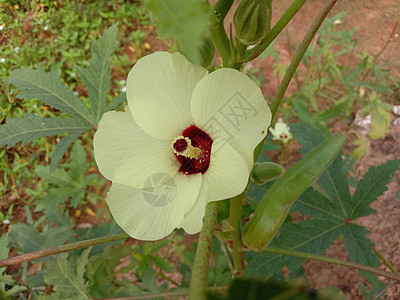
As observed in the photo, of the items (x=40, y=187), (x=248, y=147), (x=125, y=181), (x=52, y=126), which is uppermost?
(x=248, y=147)

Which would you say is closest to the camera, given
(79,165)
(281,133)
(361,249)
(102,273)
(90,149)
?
(361,249)

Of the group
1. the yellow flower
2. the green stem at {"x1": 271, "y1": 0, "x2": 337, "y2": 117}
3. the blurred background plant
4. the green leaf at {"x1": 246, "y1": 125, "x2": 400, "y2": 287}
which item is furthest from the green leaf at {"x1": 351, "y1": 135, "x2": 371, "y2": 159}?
the green stem at {"x1": 271, "y1": 0, "x2": 337, "y2": 117}

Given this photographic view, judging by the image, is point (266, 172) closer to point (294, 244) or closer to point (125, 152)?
point (125, 152)

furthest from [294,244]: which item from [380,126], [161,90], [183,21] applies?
[380,126]

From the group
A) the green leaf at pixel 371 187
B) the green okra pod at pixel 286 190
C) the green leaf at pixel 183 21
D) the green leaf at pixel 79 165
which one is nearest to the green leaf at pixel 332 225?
the green leaf at pixel 371 187

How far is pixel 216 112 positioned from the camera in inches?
25.6

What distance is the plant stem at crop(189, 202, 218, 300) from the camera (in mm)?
580

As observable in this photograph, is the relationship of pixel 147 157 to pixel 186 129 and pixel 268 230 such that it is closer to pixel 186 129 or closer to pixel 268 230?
pixel 186 129

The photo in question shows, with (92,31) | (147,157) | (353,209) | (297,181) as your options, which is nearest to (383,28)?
(353,209)

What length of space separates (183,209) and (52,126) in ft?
2.11

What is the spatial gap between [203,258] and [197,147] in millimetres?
213

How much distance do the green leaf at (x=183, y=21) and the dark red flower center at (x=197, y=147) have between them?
38cm

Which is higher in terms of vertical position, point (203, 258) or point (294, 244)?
point (203, 258)

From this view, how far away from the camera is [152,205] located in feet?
2.26
